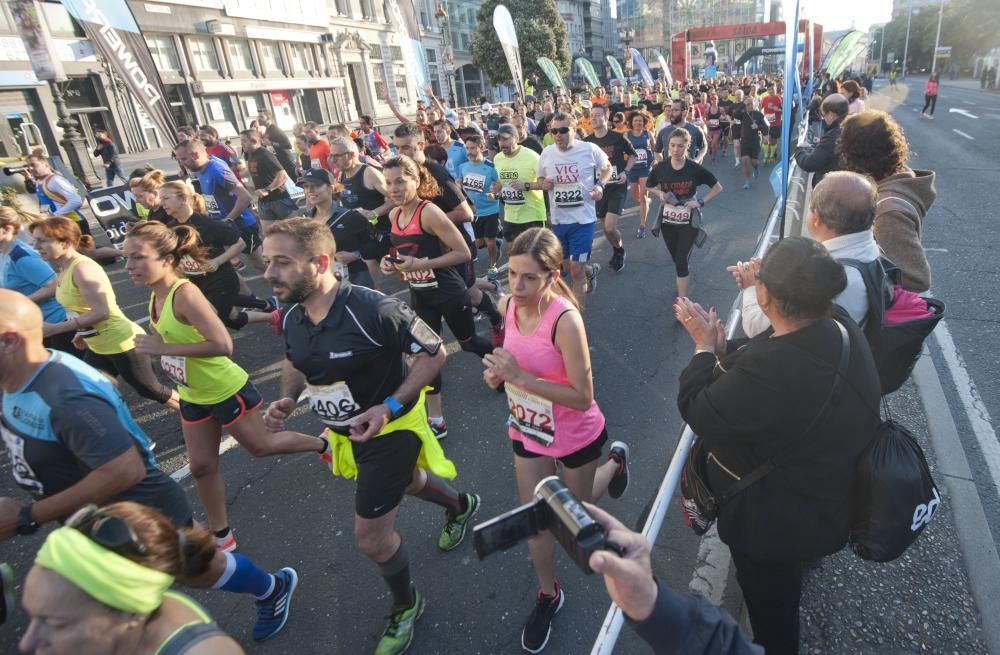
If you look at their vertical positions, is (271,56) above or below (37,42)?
above

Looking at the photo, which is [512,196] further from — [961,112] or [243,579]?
[961,112]

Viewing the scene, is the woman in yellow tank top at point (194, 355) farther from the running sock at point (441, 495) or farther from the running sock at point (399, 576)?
the running sock at point (399, 576)

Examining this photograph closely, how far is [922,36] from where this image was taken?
69.9 m

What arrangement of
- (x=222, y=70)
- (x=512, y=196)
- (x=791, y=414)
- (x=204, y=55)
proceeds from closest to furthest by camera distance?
(x=791, y=414), (x=512, y=196), (x=204, y=55), (x=222, y=70)

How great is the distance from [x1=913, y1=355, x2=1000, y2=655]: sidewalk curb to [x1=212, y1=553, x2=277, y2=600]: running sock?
10.7 ft

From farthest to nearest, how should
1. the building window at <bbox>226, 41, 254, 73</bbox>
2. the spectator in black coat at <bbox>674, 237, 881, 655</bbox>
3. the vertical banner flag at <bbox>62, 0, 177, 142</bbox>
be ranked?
the building window at <bbox>226, 41, 254, 73</bbox> < the vertical banner flag at <bbox>62, 0, 177, 142</bbox> < the spectator in black coat at <bbox>674, 237, 881, 655</bbox>

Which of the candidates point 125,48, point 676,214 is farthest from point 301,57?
point 676,214

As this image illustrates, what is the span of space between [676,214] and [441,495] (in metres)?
4.20

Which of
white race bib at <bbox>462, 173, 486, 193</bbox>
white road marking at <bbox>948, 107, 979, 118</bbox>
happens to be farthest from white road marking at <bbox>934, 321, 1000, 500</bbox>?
white road marking at <bbox>948, 107, 979, 118</bbox>

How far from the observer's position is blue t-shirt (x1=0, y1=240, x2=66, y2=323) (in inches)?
174

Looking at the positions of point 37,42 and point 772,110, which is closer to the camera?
point 37,42

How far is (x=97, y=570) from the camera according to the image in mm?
1167

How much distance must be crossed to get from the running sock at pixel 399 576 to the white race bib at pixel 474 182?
18.1ft

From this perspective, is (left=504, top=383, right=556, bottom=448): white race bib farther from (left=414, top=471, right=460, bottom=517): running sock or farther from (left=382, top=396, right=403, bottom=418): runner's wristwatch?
Answer: (left=414, top=471, right=460, bottom=517): running sock
